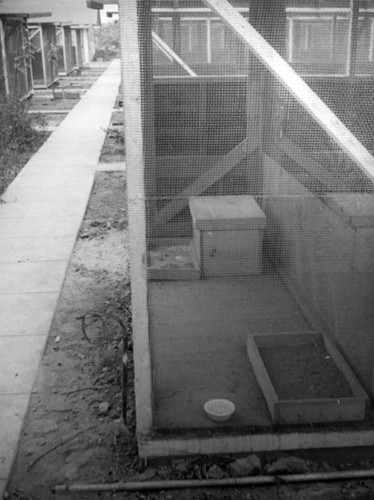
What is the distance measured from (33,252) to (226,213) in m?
2.93

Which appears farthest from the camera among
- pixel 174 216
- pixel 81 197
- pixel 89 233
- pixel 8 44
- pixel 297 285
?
pixel 8 44

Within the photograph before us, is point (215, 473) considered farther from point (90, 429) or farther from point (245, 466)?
point (90, 429)

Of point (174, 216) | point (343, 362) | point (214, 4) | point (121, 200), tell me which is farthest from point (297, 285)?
point (121, 200)

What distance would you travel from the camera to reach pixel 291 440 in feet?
11.0

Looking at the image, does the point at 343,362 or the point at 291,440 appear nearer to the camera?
the point at 291,440

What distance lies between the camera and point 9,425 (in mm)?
3748

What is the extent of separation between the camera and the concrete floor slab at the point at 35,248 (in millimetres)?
6617

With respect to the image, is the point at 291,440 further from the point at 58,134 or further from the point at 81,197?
the point at 58,134

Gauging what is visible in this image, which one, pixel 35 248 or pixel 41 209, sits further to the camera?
pixel 41 209

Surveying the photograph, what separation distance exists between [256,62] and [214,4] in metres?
0.91

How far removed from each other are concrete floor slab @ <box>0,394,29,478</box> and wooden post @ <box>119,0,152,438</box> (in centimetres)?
72

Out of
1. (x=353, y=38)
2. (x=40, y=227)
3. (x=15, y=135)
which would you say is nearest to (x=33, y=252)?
(x=40, y=227)

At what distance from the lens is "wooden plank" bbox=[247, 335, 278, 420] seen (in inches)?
136

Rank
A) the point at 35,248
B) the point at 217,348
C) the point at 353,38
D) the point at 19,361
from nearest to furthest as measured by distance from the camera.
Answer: the point at 353,38, the point at 217,348, the point at 19,361, the point at 35,248
